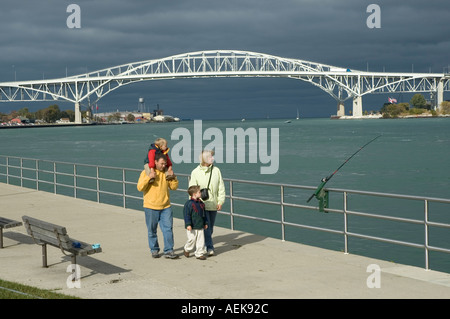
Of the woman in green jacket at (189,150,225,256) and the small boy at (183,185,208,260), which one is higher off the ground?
the woman in green jacket at (189,150,225,256)

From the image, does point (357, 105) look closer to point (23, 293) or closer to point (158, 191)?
point (158, 191)

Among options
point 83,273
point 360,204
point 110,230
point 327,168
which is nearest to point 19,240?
point 110,230

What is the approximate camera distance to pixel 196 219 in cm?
762

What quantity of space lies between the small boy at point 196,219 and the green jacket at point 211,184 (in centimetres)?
16

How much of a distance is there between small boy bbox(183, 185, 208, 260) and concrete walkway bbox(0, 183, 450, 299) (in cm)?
19

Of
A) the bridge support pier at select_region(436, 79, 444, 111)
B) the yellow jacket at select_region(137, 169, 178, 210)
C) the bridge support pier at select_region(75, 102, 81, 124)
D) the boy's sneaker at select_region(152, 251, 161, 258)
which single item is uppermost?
the bridge support pier at select_region(436, 79, 444, 111)

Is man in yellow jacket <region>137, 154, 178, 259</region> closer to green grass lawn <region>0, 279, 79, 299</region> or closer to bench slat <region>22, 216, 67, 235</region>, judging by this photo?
bench slat <region>22, 216, 67, 235</region>

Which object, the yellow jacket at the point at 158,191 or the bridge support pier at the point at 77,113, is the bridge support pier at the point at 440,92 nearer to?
the bridge support pier at the point at 77,113

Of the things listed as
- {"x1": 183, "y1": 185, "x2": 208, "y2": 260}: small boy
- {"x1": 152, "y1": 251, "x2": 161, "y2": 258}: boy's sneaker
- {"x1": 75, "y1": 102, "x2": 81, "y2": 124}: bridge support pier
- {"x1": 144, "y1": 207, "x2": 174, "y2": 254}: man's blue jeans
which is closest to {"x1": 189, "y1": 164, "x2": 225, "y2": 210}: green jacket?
{"x1": 183, "y1": 185, "x2": 208, "y2": 260}: small boy

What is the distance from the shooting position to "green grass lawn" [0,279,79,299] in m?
5.91

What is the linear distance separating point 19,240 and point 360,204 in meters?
16.1

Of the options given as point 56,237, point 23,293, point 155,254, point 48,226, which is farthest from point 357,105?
point 23,293

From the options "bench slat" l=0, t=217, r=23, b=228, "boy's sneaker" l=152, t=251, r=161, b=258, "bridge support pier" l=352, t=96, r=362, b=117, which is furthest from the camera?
"bridge support pier" l=352, t=96, r=362, b=117

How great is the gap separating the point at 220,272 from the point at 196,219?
87 centimetres
